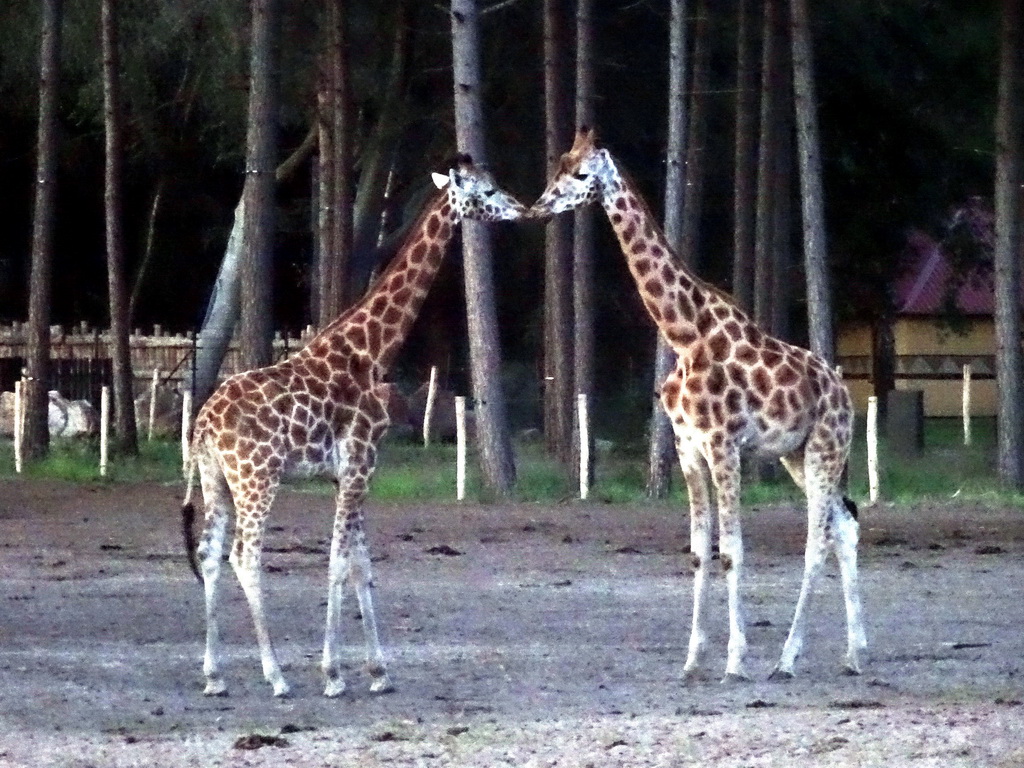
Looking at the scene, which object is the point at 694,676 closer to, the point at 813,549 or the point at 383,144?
the point at 813,549

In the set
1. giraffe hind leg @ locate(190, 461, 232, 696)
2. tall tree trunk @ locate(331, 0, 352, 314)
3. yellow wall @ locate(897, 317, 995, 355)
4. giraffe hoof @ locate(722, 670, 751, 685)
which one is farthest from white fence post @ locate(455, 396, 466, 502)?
yellow wall @ locate(897, 317, 995, 355)

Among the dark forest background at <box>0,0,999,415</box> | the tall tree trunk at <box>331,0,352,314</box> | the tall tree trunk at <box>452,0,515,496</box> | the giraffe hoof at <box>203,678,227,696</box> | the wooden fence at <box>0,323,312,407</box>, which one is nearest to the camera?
the giraffe hoof at <box>203,678,227,696</box>

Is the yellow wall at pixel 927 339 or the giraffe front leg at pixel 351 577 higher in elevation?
the yellow wall at pixel 927 339

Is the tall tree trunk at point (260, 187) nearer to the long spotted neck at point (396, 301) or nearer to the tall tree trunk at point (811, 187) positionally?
the tall tree trunk at point (811, 187)

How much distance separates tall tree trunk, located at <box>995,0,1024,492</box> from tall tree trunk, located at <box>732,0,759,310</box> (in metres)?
3.95

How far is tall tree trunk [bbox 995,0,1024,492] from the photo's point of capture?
25.1 metres

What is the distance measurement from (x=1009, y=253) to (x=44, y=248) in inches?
553

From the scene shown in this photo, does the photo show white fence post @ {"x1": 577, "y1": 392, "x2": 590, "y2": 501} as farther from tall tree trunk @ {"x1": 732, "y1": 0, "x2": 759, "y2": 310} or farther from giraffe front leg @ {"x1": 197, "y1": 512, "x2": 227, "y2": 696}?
giraffe front leg @ {"x1": 197, "y1": 512, "x2": 227, "y2": 696}

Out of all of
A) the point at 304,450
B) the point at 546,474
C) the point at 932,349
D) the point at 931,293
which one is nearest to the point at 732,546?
the point at 304,450

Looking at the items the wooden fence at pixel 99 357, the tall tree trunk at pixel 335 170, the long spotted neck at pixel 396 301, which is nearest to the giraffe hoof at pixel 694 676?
the long spotted neck at pixel 396 301

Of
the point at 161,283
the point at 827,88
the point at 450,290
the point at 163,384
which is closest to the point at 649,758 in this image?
the point at 827,88

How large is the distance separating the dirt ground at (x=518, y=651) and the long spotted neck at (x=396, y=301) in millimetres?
1920

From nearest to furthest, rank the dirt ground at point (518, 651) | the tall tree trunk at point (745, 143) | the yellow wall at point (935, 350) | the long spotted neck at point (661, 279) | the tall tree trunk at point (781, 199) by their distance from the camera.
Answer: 1. the dirt ground at point (518, 651)
2. the long spotted neck at point (661, 279)
3. the tall tree trunk at point (781, 199)
4. the tall tree trunk at point (745, 143)
5. the yellow wall at point (935, 350)

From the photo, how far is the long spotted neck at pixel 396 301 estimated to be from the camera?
39.4ft
